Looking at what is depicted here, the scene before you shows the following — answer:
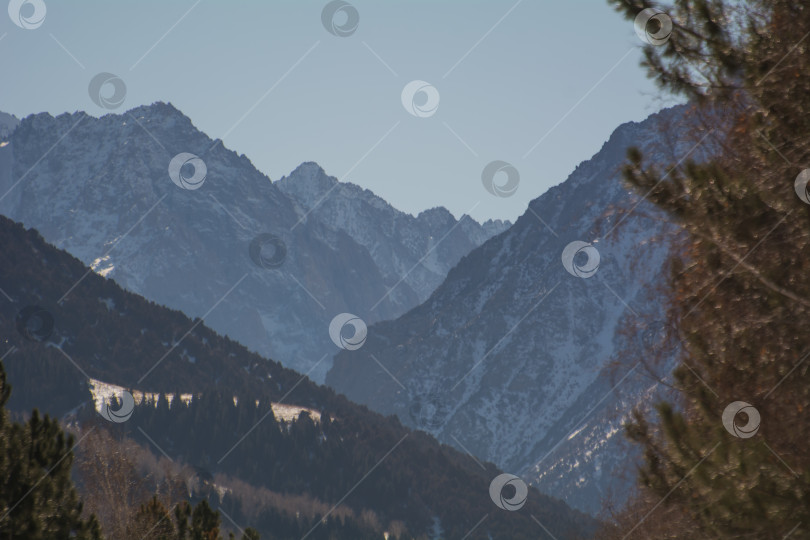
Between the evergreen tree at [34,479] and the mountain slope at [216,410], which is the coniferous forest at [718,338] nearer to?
the evergreen tree at [34,479]

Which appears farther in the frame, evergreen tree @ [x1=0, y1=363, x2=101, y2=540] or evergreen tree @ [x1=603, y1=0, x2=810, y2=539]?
evergreen tree @ [x1=0, y1=363, x2=101, y2=540]

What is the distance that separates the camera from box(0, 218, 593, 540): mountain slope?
77562 mm

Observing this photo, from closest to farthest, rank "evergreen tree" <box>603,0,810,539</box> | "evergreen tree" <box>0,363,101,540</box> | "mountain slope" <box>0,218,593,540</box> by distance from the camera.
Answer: "evergreen tree" <box>603,0,810,539</box> < "evergreen tree" <box>0,363,101,540</box> < "mountain slope" <box>0,218,593,540</box>

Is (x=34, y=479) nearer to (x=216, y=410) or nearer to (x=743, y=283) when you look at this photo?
(x=743, y=283)

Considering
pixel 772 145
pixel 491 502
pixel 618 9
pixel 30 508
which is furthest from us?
pixel 491 502

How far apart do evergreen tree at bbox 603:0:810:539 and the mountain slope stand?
6534 centimetres

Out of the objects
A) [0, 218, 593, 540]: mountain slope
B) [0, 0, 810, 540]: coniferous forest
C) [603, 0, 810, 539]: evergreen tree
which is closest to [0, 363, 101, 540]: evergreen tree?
[0, 0, 810, 540]: coniferous forest

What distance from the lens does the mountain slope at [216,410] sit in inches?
3054

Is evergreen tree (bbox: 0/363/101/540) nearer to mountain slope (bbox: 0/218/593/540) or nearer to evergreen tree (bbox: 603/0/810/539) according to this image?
evergreen tree (bbox: 603/0/810/539)

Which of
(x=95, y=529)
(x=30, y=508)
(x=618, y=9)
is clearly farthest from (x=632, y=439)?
(x=95, y=529)

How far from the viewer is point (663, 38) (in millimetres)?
9906

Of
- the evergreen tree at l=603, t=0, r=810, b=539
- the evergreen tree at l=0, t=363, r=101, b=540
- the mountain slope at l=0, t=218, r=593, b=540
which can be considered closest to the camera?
the evergreen tree at l=603, t=0, r=810, b=539

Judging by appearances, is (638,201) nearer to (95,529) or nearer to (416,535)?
(95,529)

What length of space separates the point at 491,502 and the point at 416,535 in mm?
Answer: 10169
